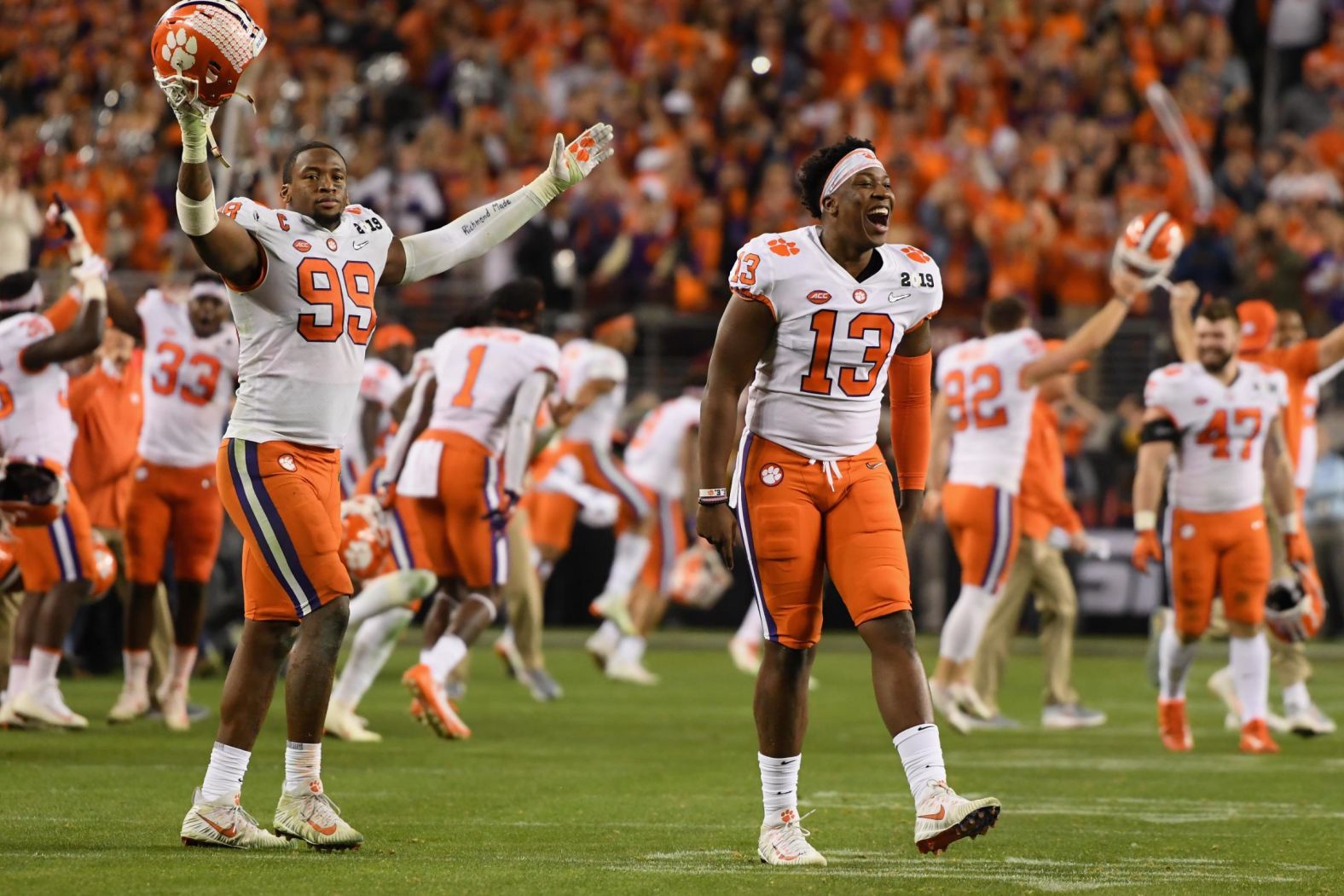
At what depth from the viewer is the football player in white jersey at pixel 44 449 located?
9789 mm

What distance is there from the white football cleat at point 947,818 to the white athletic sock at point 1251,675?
5.05 m

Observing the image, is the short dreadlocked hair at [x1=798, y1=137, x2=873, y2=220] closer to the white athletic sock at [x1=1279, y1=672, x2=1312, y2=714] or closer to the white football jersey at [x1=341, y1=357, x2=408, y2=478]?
the white athletic sock at [x1=1279, y1=672, x2=1312, y2=714]

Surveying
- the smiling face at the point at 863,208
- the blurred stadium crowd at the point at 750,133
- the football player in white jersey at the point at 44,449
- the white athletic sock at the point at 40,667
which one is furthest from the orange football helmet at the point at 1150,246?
the blurred stadium crowd at the point at 750,133

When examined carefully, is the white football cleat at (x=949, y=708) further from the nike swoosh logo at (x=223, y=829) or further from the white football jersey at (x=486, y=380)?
the nike swoosh logo at (x=223, y=829)

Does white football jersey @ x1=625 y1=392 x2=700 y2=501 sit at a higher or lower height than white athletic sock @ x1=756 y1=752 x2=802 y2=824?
higher

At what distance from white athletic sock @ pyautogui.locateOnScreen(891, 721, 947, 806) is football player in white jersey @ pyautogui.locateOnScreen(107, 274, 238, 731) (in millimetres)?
5453

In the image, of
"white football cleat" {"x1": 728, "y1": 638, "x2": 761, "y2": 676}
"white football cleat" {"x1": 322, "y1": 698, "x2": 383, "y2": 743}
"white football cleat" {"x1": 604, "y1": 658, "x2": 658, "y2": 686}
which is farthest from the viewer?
"white football cleat" {"x1": 728, "y1": 638, "x2": 761, "y2": 676}

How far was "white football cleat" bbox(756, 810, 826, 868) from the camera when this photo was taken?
6203 millimetres

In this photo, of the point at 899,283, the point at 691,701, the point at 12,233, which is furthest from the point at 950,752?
the point at 12,233

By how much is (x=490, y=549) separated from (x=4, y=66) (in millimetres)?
14310

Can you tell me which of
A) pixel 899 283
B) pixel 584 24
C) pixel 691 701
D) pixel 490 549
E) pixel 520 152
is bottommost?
pixel 691 701

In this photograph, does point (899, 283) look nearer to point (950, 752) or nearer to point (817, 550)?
point (817, 550)

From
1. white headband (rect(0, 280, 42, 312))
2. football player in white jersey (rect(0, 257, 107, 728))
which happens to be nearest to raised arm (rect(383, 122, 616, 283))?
football player in white jersey (rect(0, 257, 107, 728))

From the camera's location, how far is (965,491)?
11648 mm
